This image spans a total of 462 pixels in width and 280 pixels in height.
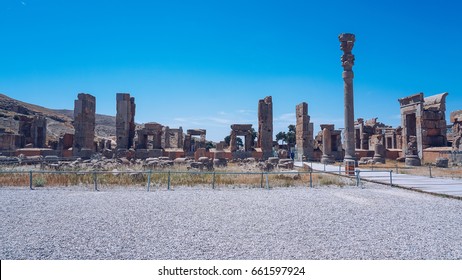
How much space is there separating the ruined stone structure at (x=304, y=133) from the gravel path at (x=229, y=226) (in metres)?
19.1

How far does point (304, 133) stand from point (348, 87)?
10.9 meters

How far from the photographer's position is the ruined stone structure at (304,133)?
92.0 feet

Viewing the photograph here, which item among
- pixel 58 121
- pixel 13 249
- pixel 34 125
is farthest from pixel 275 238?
pixel 58 121

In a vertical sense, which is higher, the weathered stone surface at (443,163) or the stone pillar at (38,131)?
the stone pillar at (38,131)

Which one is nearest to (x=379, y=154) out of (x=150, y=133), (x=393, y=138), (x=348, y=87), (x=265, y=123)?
(x=348, y=87)

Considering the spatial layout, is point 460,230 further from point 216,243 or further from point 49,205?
point 49,205

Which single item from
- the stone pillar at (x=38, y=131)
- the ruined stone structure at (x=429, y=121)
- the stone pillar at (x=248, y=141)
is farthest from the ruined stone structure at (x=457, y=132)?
the stone pillar at (x=38, y=131)

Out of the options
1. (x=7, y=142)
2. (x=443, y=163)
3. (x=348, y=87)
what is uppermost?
(x=348, y=87)

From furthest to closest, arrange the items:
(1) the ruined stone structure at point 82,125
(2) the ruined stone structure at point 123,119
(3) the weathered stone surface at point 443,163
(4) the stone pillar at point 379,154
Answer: (2) the ruined stone structure at point 123,119 → (1) the ruined stone structure at point 82,125 → (4) the stone pillar at point 379,154 → (3) the weathered stone surface at point 443,163

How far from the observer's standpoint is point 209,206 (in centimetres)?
761

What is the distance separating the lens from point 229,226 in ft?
18.6

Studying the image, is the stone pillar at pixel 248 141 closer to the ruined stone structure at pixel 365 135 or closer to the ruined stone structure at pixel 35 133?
the ruined stone structure at pixel 365 135

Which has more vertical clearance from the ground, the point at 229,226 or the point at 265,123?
the point at 265,123

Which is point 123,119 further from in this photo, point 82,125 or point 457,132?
point 457,132
